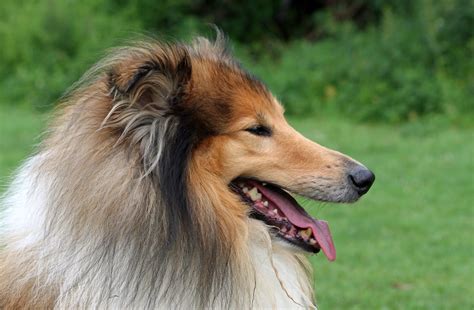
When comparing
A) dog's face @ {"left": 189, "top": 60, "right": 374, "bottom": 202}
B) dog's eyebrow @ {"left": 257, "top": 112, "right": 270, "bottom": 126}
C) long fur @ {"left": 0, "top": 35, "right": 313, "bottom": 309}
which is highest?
dog's eyebrow @ {"left": 257, "top": 112, "right": 270, "bottom": 126}

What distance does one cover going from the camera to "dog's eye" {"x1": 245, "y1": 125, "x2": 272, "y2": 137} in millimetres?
3602

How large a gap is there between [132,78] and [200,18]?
47.4 feet

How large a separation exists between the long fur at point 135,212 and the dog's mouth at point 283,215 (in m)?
0.08

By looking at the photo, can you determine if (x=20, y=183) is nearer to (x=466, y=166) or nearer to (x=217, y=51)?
(x=217, y=51)

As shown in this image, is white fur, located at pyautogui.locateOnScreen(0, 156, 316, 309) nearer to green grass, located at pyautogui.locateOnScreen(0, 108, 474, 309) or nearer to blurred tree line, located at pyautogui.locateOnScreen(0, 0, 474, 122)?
green grass, located at pyautogui.locateOnScreen(0, 108, 474, 309)

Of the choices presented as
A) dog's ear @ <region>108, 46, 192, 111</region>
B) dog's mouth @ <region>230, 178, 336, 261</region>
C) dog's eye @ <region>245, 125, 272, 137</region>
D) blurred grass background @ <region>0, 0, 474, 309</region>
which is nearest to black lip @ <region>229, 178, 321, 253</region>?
dog's mouth @ <region>230, 178, 336, 261</region>

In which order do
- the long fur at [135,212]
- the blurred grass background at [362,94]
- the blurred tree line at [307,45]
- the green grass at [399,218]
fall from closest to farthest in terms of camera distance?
the long fur at [135,212], the green grass at [399,218], the blurred grass background at [362,94], the blurred tree line at [307,45]

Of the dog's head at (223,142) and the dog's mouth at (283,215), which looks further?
the dog's mouth at (283,215)

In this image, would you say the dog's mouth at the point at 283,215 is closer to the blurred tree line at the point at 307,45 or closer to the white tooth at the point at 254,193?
the white tooth at the point at 254,193

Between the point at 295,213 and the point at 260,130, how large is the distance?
348 millimetres

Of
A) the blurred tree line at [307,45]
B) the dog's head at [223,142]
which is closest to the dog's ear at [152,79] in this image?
the dog's head at [223,142]

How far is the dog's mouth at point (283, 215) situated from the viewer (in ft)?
11.9

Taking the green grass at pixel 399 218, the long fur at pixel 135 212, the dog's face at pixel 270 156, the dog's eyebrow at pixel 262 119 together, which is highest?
the dog's eyebrow at pixel 262 119

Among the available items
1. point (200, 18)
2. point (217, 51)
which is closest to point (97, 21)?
point (200, 18)
